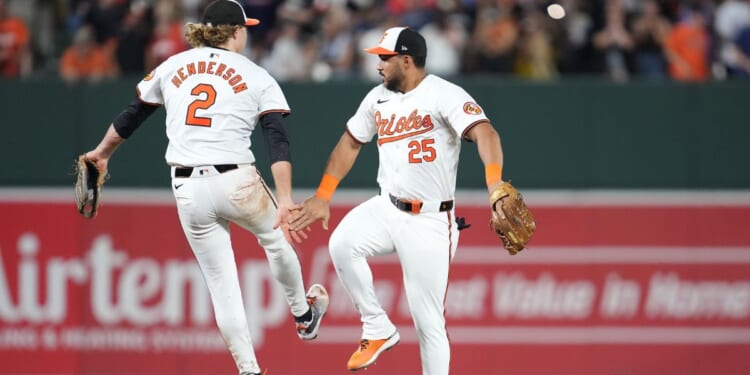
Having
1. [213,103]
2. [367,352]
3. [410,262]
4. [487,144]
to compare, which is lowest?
[367,352]

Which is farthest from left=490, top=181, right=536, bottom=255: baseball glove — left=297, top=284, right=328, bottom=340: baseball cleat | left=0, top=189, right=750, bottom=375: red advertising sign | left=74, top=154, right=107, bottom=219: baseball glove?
left=0, top=189, right=750, bottom=375: red advertising sign

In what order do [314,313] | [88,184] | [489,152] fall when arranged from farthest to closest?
[314,313]
[88,184]
[489,152]

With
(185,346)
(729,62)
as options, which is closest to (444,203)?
(185,346)

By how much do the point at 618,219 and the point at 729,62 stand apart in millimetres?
2167

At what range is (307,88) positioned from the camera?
11.1 metres

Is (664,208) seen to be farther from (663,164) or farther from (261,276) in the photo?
(261,276)

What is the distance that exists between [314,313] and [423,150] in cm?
135

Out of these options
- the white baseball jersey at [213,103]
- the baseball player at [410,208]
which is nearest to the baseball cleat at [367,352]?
the baseball player at [410,208]

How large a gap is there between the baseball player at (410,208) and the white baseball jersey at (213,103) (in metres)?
0.61

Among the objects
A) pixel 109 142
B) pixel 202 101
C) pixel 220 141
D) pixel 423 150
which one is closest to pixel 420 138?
pixel 423 150

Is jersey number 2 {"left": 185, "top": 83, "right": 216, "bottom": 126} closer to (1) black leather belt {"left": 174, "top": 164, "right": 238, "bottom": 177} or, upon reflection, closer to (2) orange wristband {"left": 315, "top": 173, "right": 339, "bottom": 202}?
(1) black leather belt {"left": 174, "top": 164, "right": 238, "bottom": 177}

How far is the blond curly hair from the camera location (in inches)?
282

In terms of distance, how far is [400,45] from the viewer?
7266mm

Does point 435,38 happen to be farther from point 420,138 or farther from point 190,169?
point 190,169
